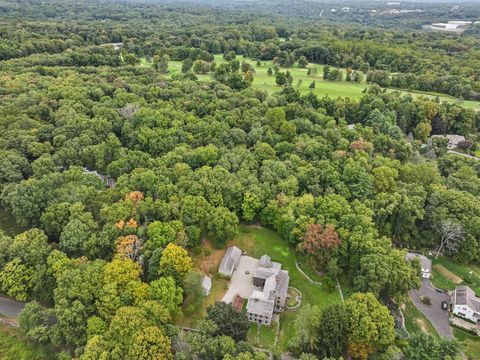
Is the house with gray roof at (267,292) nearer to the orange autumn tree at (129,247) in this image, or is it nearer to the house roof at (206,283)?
the house roof at (206,283)

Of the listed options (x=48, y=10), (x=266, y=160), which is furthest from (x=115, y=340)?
(x=48, y=10)

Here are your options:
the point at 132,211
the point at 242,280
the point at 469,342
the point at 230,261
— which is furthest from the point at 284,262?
the point at 469,342

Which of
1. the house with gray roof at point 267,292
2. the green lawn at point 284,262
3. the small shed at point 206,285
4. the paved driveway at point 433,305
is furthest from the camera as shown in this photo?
the small shed at point 206,285

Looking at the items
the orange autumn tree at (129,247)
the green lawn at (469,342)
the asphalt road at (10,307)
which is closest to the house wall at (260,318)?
the orange autumn tree at (129,247)

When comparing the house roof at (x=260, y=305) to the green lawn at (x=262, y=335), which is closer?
the green lawn at (x=262, y=335)

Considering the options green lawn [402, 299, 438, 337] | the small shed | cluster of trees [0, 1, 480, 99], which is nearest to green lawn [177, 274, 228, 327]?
the small shed

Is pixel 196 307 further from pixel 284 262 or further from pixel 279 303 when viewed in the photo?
pixel 284 262

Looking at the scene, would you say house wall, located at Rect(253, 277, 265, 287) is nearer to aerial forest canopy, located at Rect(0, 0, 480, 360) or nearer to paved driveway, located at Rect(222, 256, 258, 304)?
paved driveway, located at Rect(222, 256, 258, 304)
